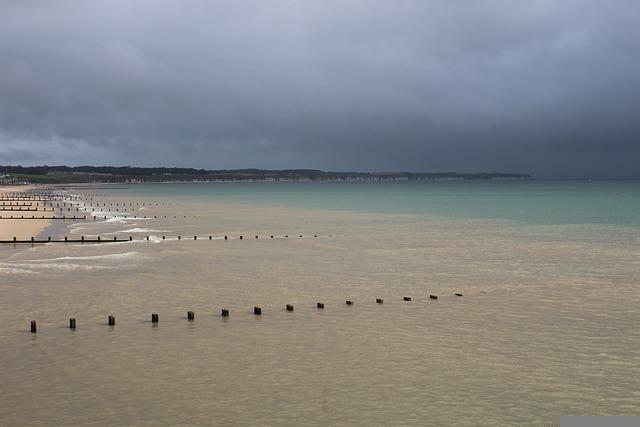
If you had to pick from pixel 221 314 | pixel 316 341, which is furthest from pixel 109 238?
pixel 316 341

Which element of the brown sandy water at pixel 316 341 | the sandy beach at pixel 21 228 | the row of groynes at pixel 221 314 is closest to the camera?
the brown sandy water at pixel 316 341

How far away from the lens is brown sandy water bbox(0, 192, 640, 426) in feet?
54.4

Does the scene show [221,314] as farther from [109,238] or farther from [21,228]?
[21,228]

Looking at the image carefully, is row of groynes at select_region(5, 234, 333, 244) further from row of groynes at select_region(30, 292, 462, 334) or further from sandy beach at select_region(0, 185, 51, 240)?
row of groynes at select_region(30, 292, 462, 334)

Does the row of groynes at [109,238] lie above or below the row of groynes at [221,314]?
below

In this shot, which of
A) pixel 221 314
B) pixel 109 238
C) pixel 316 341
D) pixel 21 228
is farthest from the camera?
pixel 21 228

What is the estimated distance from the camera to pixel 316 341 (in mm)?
22344

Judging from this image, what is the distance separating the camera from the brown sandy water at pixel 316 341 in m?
16.6

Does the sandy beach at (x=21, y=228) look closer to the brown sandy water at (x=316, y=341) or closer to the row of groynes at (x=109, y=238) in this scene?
the row of groynes at (x=109, y=238)

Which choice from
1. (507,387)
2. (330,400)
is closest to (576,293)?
(507,387)

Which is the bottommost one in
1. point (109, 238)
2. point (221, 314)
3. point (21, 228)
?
point (21, 228)

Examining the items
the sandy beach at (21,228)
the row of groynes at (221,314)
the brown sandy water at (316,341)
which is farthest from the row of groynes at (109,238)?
the row of groynes at (221,314)

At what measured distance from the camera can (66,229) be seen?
64375 millimetres

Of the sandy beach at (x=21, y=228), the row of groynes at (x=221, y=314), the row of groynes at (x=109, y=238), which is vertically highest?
the row of groynes at (x=221, y=314)
